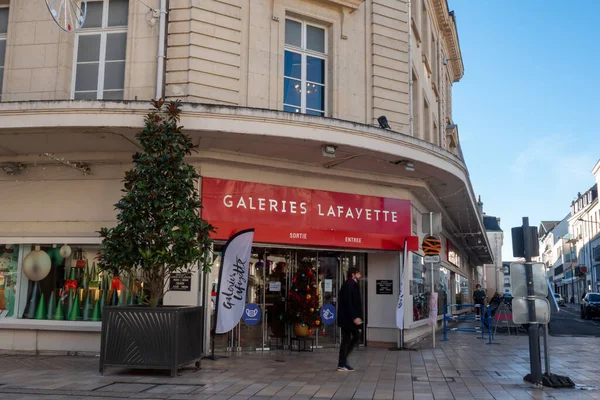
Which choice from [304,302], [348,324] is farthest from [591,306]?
[348,324]

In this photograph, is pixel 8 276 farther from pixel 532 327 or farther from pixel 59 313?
pixel 532 327

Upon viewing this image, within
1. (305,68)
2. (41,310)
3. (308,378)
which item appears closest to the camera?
(308,378)

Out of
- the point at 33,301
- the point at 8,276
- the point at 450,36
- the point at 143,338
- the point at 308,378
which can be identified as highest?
the point at 450,36

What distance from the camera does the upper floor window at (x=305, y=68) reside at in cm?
1262

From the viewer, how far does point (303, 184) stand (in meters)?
12.7

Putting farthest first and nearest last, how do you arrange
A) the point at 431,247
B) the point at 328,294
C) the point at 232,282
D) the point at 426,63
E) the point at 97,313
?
the point at 426,63 < the point at 431,247 < the point at 328,294 < the point at 97,313 < the point at 232,282

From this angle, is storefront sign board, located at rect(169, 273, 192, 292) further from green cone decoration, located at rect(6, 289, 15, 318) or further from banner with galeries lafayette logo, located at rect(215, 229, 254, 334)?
green cone decoration, located at rect(6, 289, 15, 318)

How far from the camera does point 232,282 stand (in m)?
10.4

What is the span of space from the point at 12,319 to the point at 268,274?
507cm

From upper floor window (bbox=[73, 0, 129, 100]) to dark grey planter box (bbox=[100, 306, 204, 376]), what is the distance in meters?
4.70

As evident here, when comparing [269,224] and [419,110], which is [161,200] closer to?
[269,224]

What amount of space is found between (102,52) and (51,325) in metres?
5.36

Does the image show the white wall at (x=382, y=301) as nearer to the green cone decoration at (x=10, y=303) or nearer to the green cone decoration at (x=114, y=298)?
the green cone decoration at (x=114, y=298)

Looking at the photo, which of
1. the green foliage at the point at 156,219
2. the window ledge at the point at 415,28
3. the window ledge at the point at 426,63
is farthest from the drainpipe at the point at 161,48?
the window ledge at the point at 426,63
